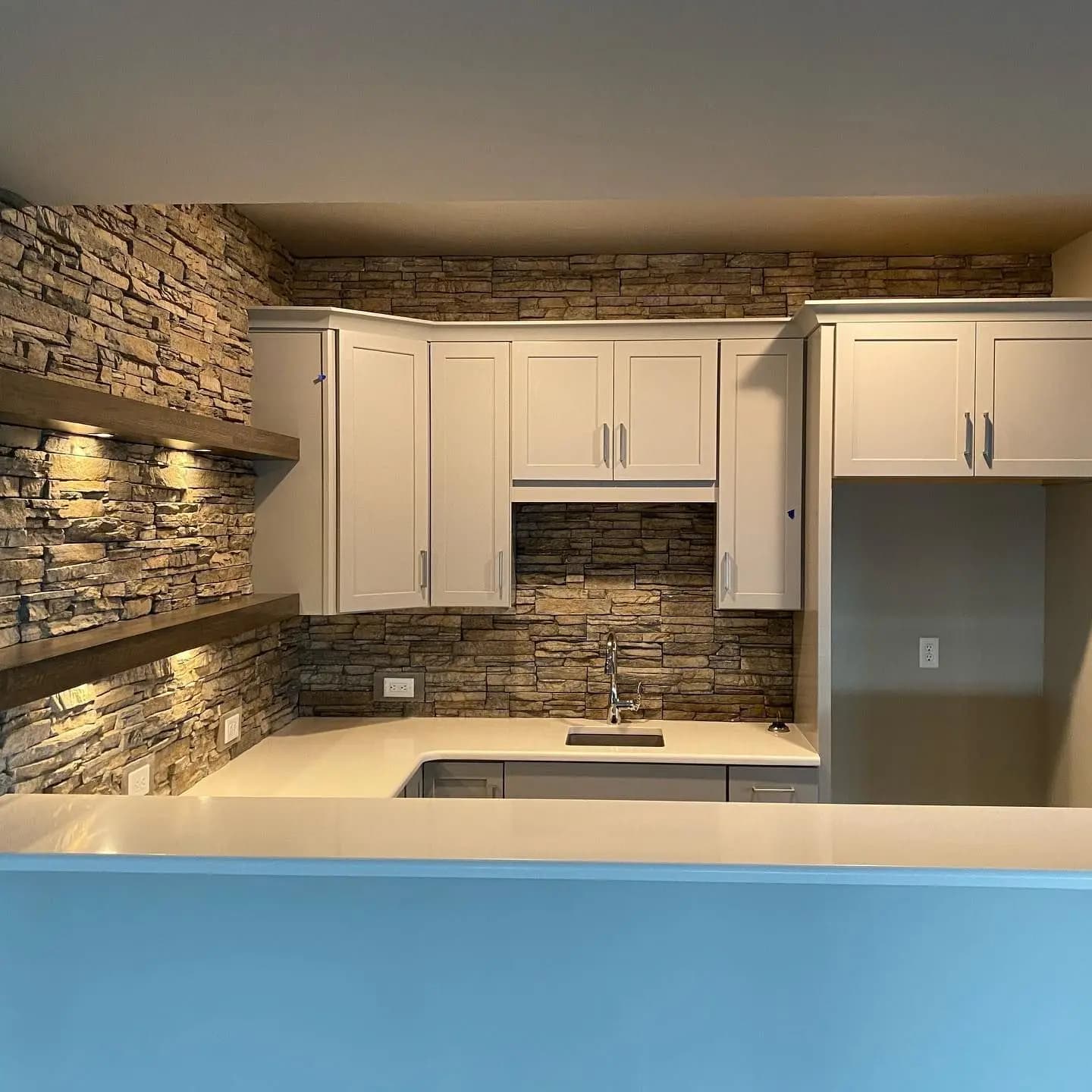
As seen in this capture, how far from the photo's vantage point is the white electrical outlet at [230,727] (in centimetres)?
276

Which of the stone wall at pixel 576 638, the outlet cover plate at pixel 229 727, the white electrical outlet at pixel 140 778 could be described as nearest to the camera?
the white electrical outlet at pixel 140 778

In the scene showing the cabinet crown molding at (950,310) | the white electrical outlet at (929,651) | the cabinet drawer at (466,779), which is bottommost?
the cabinet drawer at (466,779)

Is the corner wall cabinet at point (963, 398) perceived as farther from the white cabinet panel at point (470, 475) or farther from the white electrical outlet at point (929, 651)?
the white cabinet panel at point (470, 475)

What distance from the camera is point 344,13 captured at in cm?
107

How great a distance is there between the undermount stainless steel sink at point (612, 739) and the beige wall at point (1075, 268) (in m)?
2.07

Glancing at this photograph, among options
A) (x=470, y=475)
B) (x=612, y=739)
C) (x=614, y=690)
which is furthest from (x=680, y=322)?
(x=612, y=739)

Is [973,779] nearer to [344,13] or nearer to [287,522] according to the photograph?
[287,522]

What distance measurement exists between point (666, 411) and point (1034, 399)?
1149mm

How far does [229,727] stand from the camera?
2812 millimetres

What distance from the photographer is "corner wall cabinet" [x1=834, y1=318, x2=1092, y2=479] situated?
2.92 metres

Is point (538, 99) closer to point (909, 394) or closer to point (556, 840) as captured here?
point (556, 840)

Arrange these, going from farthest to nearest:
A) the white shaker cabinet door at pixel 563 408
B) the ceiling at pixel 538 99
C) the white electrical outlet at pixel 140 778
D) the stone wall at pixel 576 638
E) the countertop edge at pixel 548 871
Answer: the stone wall at pixel 576 638 < the white shaker cabinet door at pixel 563 408 < the white electrical outlet at pixel 140 778 < the countertop edge at pixel 548 871 < the ceiling at pixel 538 99

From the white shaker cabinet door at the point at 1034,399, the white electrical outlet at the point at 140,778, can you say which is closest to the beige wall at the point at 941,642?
the white shaker cabinet door at the point at 1034,399

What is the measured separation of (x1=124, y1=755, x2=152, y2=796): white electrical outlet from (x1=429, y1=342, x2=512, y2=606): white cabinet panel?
1.20 meters
